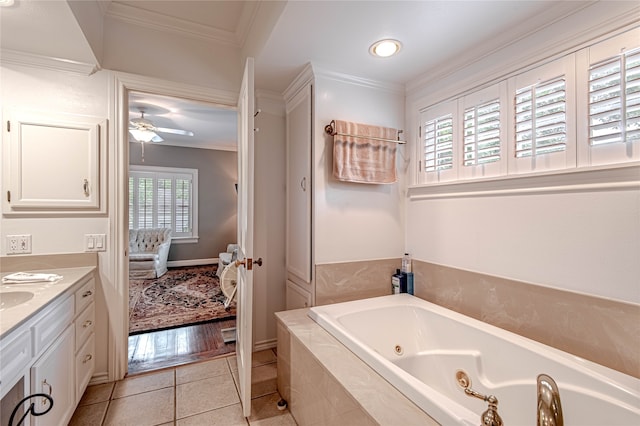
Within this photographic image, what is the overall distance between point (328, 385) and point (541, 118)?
5.74 feet

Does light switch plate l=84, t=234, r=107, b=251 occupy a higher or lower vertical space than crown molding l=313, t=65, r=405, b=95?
lower

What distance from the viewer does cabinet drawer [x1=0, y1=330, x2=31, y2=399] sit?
3.19 ft

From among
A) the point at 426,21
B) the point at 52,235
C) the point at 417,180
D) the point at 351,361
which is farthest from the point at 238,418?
the point at 426,21

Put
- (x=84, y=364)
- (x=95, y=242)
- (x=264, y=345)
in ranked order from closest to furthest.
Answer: (x=84, y=364) → (x=95, y=242) → (x=264, y=345)

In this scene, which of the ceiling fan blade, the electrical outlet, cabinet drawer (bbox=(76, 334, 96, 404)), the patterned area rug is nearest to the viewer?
cabinet drawer (bbox=(76, 334, 96, 404))

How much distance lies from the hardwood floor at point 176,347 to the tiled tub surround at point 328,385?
0.92 metres

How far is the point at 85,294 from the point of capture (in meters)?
1.78

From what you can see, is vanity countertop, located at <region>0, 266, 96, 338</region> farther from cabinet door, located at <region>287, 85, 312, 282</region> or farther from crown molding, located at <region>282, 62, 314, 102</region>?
crown molding, located at <region>282, 62, 314, 102</region>

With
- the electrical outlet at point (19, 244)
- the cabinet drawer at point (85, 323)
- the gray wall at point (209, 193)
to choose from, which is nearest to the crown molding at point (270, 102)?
the electrical outlet at point (19, 244)

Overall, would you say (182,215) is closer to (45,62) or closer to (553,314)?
(45,62)

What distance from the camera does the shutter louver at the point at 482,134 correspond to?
1.73m

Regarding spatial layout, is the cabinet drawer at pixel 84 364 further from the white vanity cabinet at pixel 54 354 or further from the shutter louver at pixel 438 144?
the shutter louver at pixel 438 144

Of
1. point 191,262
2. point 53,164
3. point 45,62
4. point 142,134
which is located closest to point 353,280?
point 53,164

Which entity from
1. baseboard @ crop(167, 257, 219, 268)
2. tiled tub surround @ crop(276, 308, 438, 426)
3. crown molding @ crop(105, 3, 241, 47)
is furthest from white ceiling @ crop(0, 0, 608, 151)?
baseboard @ crop(167, 257, 219, 268)
